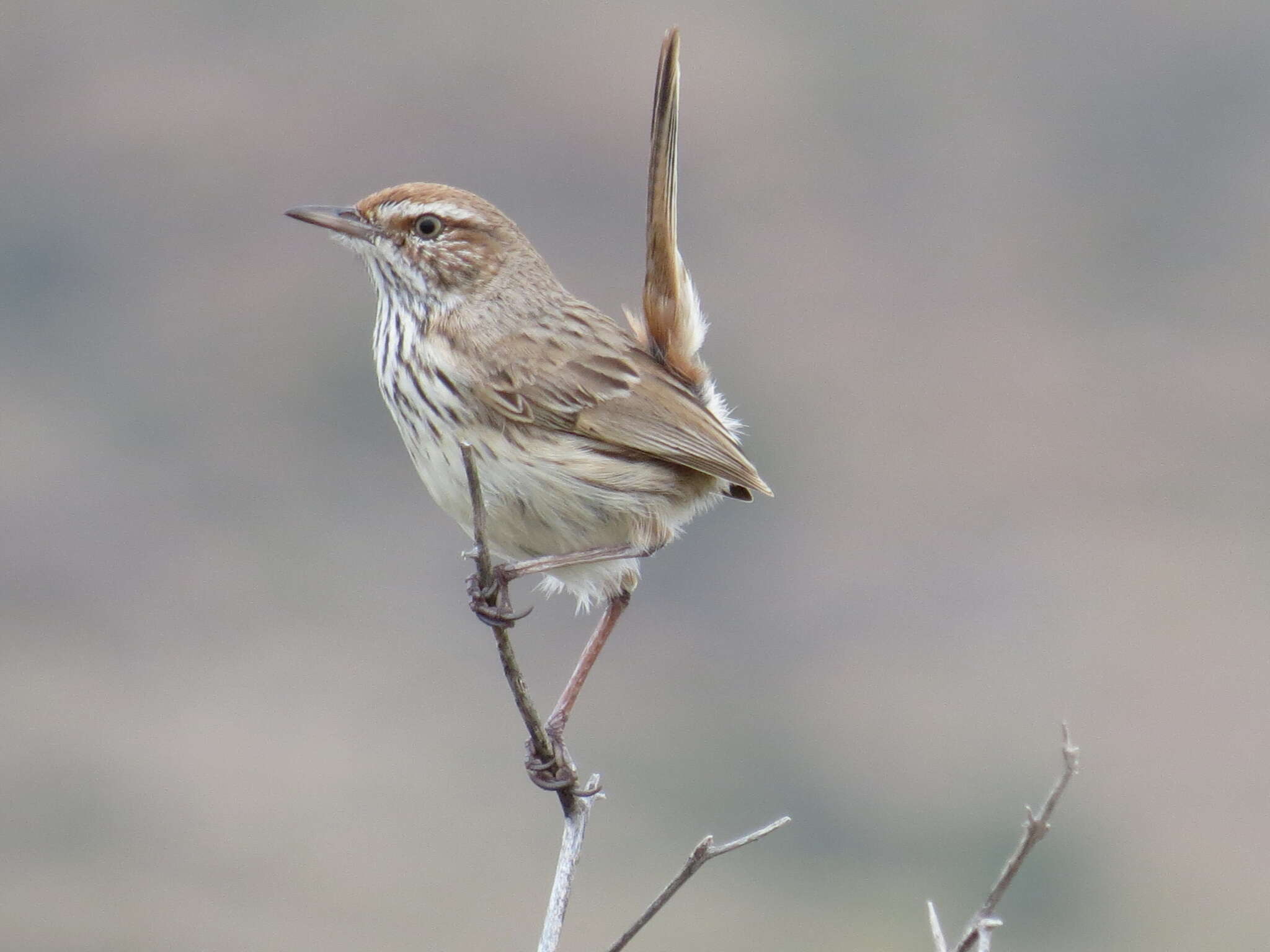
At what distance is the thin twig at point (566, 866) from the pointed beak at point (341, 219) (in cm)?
180

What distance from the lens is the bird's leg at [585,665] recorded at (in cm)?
537

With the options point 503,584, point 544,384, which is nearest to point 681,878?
point 503,584

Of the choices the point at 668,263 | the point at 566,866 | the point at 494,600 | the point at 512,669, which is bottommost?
the point at 566,866

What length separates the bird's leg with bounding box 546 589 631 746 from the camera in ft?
17.6

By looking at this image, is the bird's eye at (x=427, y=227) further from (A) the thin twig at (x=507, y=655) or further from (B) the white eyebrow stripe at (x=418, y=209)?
(A) the thin twig at (x=507, y=655)

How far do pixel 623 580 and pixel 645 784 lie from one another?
19.9 m

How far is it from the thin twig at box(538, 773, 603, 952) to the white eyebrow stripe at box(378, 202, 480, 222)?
69.8 inches

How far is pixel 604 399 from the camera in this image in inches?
213

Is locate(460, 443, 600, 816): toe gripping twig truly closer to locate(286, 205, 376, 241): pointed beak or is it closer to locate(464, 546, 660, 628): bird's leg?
locate(464, 546, 660, 628): bird's leg

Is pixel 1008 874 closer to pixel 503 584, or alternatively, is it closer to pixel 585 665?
pixel 503 584

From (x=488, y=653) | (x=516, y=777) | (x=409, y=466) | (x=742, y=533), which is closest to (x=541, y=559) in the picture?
(x=516, y=777)

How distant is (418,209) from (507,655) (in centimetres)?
165

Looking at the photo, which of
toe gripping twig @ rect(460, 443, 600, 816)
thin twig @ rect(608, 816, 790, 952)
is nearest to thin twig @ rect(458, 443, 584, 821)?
toe gripping twig @ rect(460, 443, 600, 816)

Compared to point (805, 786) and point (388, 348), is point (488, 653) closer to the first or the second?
point (805, 786)
